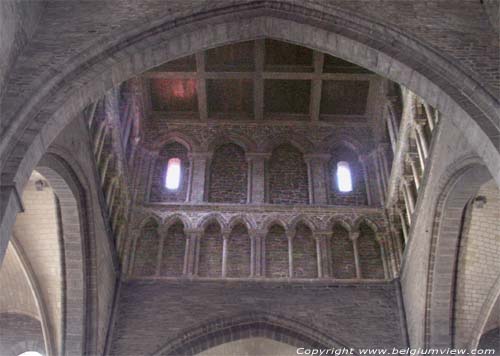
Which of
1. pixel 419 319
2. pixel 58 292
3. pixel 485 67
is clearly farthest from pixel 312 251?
pixel 485 67

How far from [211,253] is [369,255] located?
10.7 ft

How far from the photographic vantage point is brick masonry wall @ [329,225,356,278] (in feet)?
47.1

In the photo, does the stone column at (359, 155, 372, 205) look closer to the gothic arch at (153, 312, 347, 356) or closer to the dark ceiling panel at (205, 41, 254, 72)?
the dark ceiling panel at (205, 41, 254, 72)

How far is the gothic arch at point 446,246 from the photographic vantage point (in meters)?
10.6

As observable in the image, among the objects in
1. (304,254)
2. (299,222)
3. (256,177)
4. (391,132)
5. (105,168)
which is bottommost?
(304,254)

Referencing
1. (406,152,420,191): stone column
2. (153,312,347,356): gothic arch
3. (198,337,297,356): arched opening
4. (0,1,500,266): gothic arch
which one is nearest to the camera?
(0,1,500,266): gothic arch

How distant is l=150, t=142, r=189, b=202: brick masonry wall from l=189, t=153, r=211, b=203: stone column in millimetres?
190

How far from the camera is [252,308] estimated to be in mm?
13531

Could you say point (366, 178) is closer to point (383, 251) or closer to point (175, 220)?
point (383, 251)

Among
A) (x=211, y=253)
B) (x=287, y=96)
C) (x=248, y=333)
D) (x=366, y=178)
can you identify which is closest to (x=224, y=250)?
(x=211, y=253)

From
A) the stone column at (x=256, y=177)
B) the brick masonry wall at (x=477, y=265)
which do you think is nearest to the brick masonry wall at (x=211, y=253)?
the stone column at (x=256, y=177)

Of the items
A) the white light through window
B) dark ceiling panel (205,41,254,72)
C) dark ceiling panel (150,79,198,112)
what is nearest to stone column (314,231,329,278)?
the white light through window

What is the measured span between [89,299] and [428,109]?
6.72m

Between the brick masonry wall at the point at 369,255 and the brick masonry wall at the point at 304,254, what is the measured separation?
977mm
